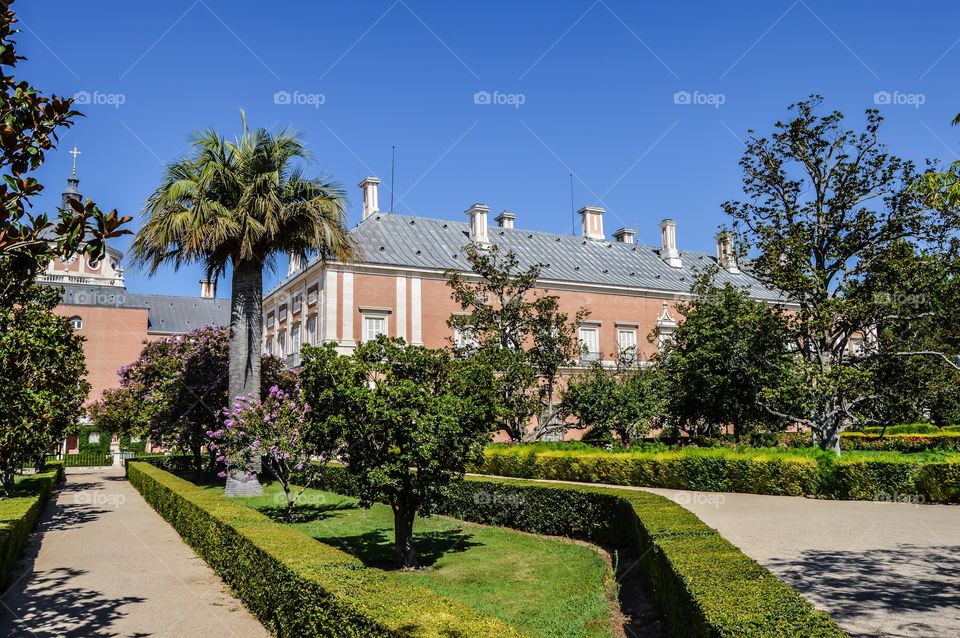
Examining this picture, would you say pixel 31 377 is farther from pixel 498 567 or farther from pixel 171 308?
pixel 171 308

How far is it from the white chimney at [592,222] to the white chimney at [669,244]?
13.7 ft

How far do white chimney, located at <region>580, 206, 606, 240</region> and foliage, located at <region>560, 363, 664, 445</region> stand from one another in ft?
56.7

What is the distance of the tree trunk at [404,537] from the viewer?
11039 mm

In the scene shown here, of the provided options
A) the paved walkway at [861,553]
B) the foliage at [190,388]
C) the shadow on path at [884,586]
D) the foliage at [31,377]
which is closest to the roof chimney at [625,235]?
the foliage at [190,388]

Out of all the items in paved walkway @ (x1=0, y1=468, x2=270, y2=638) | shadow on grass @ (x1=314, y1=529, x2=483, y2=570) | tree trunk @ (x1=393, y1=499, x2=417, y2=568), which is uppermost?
tree trunk @ (x1=393, y1=499, x2=417, y2=568)

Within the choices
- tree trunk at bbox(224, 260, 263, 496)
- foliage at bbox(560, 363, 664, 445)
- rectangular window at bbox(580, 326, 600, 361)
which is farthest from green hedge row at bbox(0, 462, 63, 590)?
rectangular window at bbox(580, 326, 600, 361)

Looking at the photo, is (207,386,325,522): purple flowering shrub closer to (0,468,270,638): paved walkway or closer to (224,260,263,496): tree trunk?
(0,468,270,638): paved walkway

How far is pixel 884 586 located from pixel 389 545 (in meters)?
8.41

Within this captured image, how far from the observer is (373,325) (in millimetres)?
34188

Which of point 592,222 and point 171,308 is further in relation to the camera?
point 171,308

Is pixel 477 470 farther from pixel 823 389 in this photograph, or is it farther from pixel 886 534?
pixel 886 534

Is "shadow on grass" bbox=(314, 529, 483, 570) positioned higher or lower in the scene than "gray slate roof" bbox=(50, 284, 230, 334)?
lower

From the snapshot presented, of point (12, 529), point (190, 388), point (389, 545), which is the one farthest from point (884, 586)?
point (190, 388)

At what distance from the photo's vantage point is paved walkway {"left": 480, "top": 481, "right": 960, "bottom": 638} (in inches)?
257
